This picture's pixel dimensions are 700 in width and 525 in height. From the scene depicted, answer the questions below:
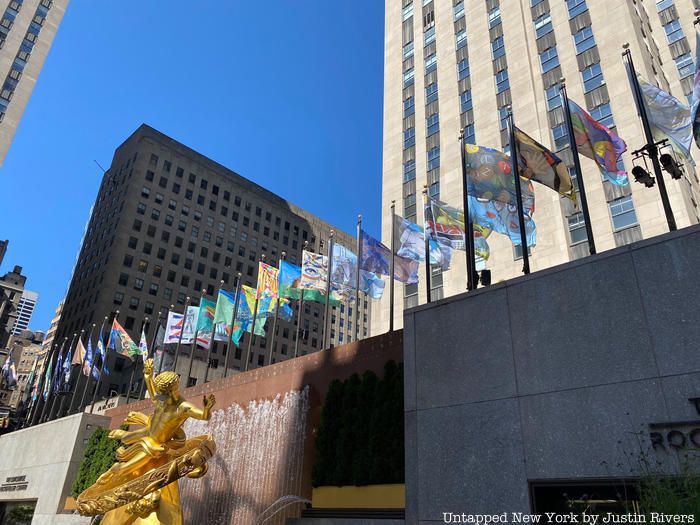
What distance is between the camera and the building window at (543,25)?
40.3m

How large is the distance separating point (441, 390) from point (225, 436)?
11.4m

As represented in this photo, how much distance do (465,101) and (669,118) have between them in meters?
29.9

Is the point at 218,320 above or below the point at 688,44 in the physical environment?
below

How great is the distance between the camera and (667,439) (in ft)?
30.2

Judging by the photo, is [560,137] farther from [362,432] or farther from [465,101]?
[362,432]

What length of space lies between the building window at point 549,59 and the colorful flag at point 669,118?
2642cm

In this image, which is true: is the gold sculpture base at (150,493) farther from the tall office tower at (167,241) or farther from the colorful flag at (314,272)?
the tall office tower at (167,241)

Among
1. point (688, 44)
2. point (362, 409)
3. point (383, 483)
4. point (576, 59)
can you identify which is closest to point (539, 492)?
point (383, 483)

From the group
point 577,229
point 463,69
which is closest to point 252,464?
point 577,229

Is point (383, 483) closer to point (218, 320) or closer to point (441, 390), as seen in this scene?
point (441, 390)

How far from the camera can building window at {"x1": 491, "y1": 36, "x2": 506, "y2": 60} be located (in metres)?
42.0

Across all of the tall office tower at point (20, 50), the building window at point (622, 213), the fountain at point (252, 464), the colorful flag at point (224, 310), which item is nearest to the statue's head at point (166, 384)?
the fountain at point (252, 464)

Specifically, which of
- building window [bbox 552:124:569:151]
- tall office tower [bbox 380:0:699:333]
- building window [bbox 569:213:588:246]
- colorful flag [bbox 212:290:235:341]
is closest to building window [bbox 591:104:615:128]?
tall office tower [bbox 380:0:699:333]

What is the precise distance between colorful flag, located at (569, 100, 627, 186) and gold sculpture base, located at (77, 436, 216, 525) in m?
12.9
